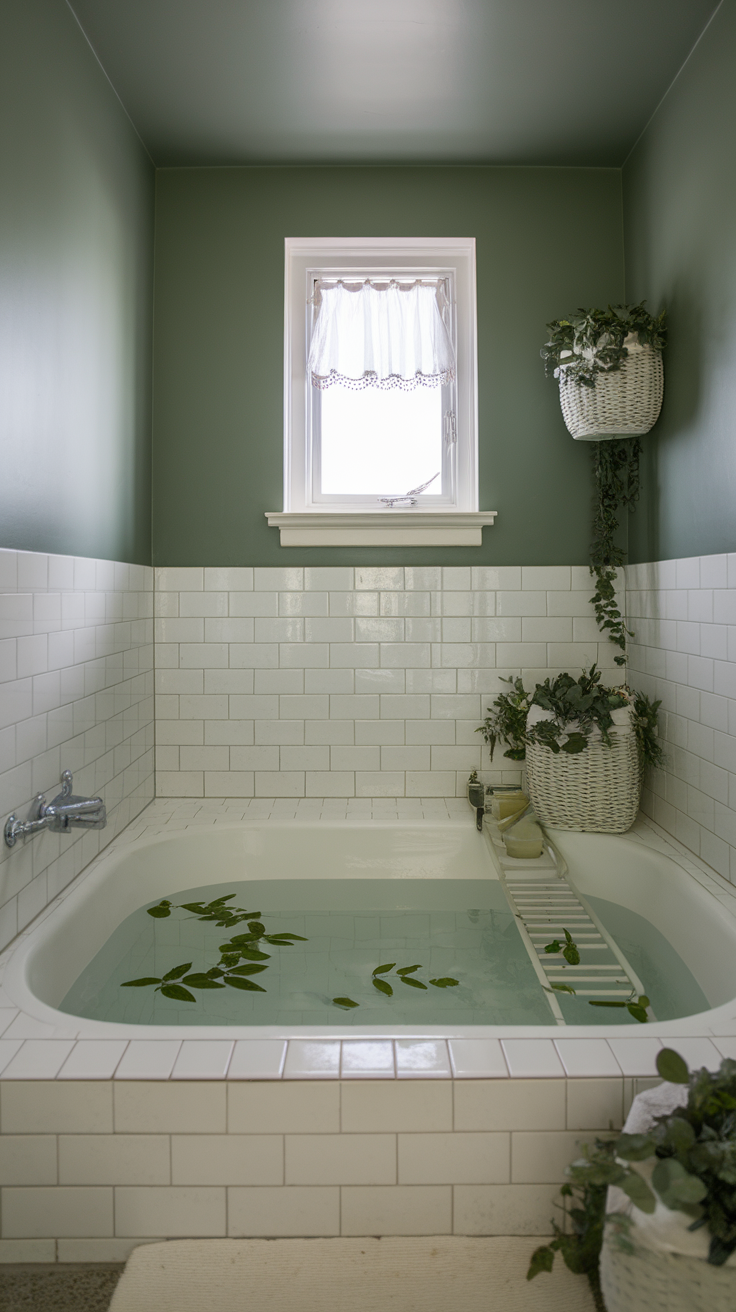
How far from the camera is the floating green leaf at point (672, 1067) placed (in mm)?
1159

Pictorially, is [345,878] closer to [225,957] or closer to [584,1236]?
[225,957]

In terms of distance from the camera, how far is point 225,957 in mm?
2010

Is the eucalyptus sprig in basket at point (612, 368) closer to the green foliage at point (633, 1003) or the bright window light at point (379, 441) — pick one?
the bright window light at point (379, 441)

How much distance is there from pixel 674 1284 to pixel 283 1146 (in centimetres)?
60

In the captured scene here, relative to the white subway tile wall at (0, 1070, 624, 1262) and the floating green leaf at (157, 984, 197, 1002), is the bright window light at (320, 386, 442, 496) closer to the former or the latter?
the floating green leaf at (157, 984, 197, 1002)

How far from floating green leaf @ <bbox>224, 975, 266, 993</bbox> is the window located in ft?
5.14

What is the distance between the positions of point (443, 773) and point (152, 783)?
1.05m

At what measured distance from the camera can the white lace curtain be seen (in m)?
2.97

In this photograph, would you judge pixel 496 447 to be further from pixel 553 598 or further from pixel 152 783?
pixel 152 783

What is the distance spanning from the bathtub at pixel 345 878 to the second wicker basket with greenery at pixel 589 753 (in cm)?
8

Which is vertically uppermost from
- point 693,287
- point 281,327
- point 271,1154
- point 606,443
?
point 281,327

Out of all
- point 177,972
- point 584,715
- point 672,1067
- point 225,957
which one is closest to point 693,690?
point 584,715

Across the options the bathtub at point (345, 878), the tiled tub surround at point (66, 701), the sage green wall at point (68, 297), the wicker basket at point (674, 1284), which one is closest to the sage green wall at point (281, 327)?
the sage green wall at point (68, 297)

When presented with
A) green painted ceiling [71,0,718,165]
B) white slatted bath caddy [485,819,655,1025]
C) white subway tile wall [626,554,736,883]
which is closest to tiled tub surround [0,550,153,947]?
white slatted bath caddy [485,819,655,1025]
